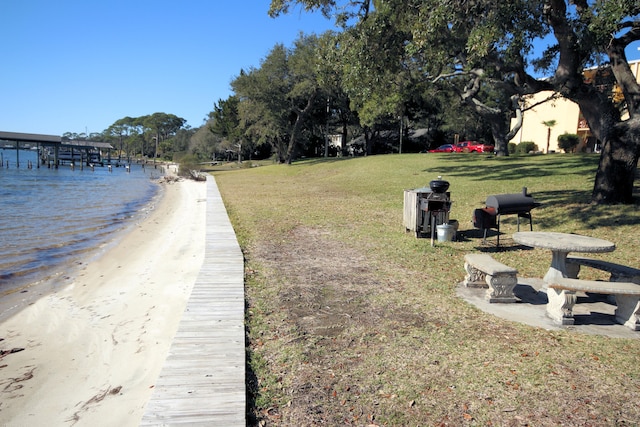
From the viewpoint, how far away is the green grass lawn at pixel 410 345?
318 centimetres

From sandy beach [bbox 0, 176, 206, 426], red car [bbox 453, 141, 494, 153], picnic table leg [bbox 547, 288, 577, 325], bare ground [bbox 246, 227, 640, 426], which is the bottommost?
sandy beach [bbox 0, 176, 206, 426]

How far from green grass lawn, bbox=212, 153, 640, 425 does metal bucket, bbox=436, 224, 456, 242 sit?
0.25 m

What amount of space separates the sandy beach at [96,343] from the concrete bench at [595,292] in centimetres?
432

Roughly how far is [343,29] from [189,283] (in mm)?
8297

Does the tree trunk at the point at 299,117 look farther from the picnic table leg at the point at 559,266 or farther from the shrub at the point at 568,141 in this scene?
the picnic table leg at the point at 559,266

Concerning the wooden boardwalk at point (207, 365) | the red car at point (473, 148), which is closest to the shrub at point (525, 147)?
the red car at point (473, 148)

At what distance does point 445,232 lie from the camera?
8727mm

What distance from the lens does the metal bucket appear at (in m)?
8.73

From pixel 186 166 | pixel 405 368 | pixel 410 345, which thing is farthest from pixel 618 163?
pixel 186 166

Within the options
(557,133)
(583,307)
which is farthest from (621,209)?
(557,133)

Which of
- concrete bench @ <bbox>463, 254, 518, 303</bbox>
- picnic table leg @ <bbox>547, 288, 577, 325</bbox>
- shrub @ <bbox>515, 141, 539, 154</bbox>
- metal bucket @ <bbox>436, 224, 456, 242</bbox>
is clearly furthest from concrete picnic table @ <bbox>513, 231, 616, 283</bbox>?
shrub @ <bbox>515, 141, 539, 154</bbox>

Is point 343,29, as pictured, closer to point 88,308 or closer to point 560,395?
point 88,308

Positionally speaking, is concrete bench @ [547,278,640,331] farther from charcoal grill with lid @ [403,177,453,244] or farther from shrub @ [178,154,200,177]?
shrub @ [178,154,200,177]

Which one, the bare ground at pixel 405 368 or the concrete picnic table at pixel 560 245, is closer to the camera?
the bare ground at pixel 405 368
